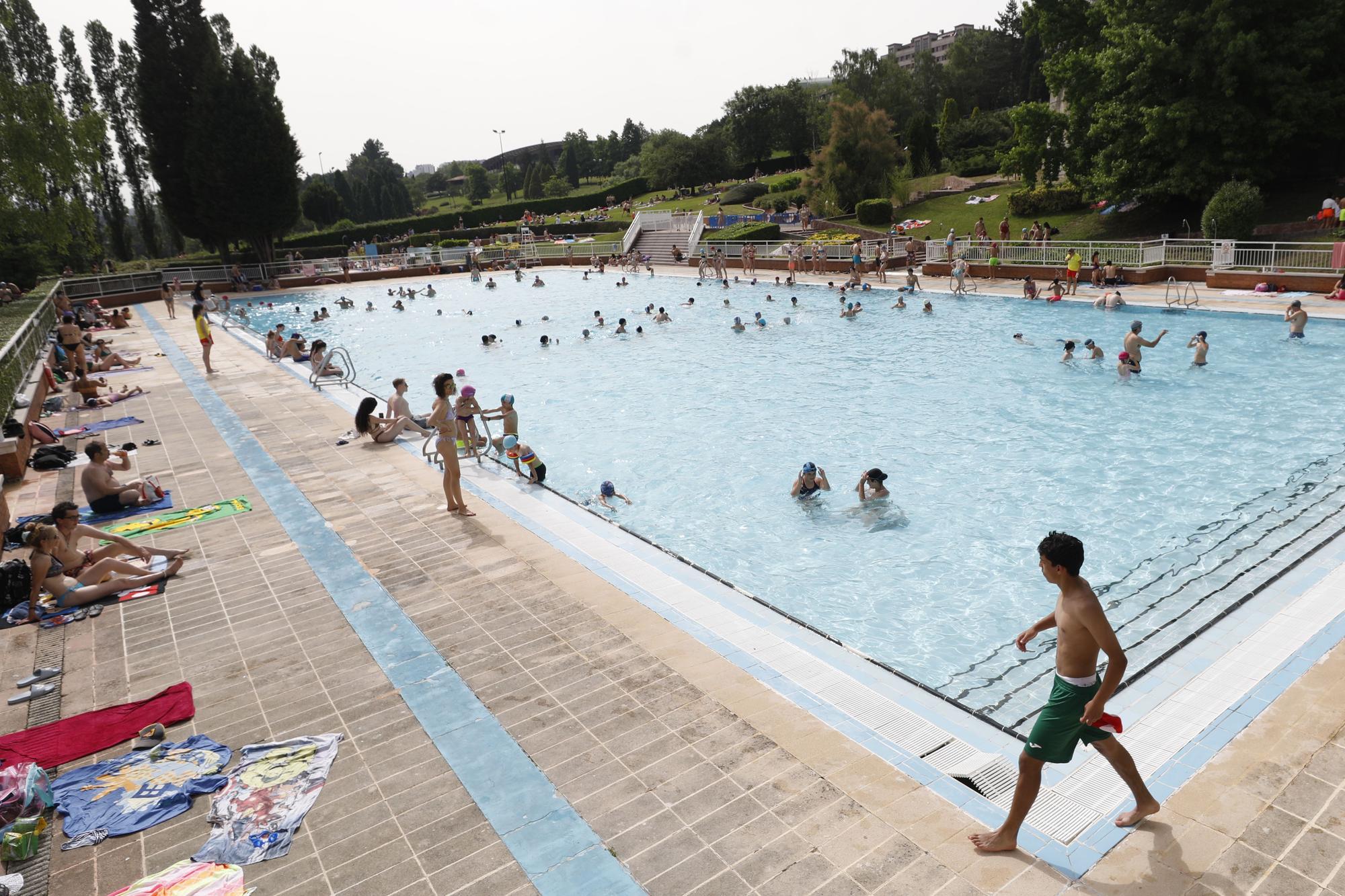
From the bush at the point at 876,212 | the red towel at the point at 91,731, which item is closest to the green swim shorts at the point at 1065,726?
the red towel at the point at 91,731

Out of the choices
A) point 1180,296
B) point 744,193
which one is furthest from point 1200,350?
point 744,193

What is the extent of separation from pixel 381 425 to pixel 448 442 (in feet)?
14.0

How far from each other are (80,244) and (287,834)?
48834mm

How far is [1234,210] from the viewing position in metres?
23.6

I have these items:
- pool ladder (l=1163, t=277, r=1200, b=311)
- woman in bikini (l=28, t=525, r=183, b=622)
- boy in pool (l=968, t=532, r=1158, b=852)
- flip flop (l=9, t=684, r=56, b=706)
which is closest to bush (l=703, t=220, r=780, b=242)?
pool ladder (l=1163, t=277, r=1200, b=311)

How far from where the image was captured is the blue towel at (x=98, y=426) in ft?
46.4

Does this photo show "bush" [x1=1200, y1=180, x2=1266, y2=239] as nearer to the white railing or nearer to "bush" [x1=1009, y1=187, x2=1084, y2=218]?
"bush" [x1=1009, y1=187, x2=1084, y2=218]

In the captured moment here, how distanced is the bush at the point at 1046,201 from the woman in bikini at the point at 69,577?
4119 centimetres

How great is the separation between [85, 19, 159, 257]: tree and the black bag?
181 ft

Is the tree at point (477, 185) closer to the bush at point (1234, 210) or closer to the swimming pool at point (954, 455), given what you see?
the swimming pool at point (954, 455)

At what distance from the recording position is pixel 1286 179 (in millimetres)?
30938

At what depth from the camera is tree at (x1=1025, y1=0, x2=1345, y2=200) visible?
26.1 m

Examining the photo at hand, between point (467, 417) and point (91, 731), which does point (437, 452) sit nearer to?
point (467, 417)

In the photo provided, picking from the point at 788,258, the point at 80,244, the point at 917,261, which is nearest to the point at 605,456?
the point at 917,261
